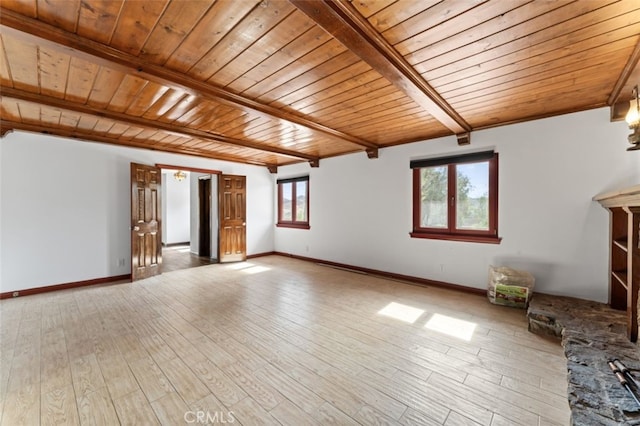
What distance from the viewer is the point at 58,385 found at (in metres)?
1.96

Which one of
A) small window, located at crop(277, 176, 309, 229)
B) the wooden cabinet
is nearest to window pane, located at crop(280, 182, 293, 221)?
small window, located at crop(277, 176, 309, 229)

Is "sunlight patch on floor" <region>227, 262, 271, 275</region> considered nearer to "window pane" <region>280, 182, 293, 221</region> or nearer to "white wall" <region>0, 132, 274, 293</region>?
"window pane" <region>280, 182, 293, 221</region>

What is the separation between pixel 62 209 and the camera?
4.30m

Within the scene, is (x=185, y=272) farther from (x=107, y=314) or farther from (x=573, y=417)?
(x=573, y=417)

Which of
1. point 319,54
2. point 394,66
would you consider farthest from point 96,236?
point 394,66

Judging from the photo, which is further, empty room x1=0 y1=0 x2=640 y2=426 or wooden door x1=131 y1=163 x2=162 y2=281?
wooden door x1=131 y1=163 x2=162 y2=281

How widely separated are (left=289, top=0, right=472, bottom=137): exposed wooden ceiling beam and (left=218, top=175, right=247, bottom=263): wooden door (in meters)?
4.90

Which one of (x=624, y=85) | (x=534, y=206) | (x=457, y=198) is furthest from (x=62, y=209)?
(x=624, y=85)

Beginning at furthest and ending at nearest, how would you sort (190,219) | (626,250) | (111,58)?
(190,219)
(626,250)
(111,58)

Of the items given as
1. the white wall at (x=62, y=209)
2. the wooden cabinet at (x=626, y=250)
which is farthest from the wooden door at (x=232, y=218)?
the wooden cabinet at (x=626, y=250)

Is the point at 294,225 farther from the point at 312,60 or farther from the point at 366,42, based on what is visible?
the point at 366,42

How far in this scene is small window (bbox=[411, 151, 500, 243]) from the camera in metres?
3.90

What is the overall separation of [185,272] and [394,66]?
5344 mm

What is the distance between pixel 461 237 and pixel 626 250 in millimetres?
1798
